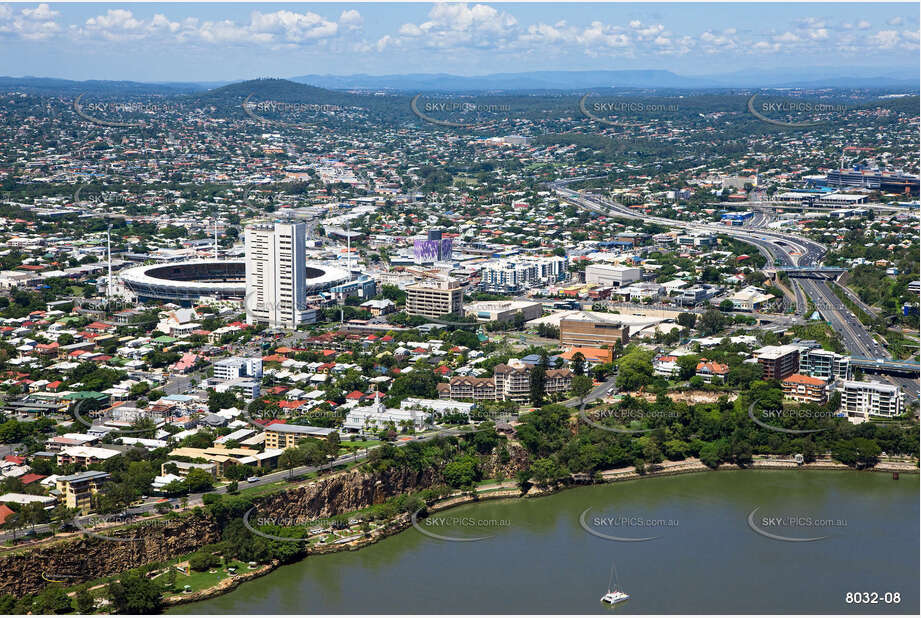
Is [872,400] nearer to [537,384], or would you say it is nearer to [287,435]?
[537,384]

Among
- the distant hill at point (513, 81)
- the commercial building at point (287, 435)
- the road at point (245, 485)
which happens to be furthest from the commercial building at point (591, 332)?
the distant hill at point (513, 81)

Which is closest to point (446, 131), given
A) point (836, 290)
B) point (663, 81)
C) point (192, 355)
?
point (836, 290)

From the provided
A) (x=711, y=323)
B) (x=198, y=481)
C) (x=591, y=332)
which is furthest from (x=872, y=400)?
(x=198, y=481)

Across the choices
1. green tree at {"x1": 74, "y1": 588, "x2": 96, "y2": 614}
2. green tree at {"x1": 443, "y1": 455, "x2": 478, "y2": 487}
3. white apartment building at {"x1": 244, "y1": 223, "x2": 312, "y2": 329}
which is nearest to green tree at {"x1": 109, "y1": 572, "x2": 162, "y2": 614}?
green tree at {"x1": 74, "y1": 588, "x2": 96, "y2": 614}

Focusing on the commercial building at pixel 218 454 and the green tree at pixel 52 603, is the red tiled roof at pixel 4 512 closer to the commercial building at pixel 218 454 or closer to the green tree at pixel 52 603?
the green tree at pixel 52 603

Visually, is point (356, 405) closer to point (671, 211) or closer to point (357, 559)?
point (357, 559)
